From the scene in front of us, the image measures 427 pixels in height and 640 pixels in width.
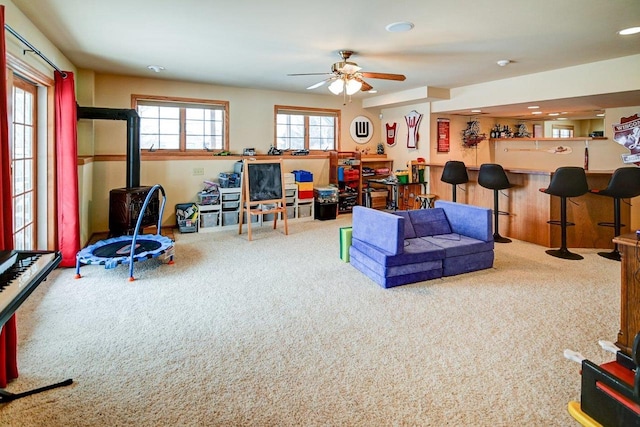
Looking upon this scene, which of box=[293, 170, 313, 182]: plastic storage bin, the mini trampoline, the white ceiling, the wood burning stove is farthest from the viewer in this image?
box=[293, 170, 313, 182]: plastic storage bin

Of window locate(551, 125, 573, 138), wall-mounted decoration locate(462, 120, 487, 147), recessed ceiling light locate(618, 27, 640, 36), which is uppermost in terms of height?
window locate(551, 125, 573, 138)

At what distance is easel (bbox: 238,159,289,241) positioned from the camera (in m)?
5.97

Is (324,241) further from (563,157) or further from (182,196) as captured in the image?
(563,157)

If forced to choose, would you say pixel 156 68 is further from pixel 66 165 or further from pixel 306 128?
pixel 306 128

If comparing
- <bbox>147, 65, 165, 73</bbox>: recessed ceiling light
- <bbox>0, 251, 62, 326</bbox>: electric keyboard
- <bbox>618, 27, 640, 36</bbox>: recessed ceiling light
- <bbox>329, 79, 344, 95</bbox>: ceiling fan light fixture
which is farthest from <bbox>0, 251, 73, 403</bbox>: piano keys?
<bbox>618, 27, 640, 36</bbox>: recessed ceiling light

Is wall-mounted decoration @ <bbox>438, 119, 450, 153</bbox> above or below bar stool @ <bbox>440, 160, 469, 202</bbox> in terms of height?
above

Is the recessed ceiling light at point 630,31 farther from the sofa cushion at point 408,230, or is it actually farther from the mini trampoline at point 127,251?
the mini trampoline at point 127,251

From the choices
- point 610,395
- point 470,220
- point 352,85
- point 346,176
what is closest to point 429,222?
point 470,220

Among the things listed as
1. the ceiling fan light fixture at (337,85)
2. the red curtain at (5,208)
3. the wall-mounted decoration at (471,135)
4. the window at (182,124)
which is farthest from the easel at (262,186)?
the wall-mounted decoration at (471,135)

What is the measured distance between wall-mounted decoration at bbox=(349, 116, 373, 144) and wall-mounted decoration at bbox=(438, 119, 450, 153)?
1668 millimetres

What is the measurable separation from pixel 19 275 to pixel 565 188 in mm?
5322

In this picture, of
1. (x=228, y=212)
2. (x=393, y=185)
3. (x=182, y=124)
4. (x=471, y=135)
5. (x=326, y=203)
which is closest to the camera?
(x=228, y=212)

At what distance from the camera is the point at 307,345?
2.65 m

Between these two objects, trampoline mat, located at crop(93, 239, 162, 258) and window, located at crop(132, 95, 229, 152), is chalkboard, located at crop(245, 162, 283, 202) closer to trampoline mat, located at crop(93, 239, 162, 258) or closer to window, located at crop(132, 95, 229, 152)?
window, located at crop(132, 95, 229, 152)
